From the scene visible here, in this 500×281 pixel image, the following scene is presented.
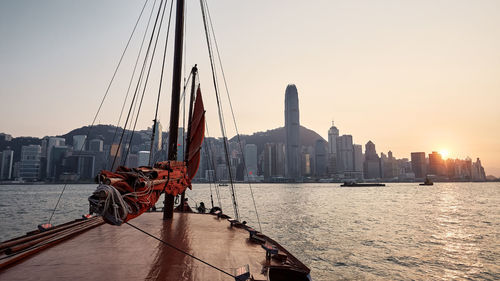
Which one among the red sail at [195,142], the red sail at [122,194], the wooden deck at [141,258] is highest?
the red sail at [195,142]

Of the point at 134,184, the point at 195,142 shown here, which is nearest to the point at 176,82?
the point at 195,142

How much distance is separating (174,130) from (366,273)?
1269cm

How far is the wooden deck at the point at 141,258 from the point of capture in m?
4.51

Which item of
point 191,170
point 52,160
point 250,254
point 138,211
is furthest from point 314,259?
point 52,160

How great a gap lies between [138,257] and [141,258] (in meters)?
0.14

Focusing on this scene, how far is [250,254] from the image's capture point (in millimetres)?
6273

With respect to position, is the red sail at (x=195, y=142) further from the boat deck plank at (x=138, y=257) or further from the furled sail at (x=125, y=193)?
the furled sail at (x=125, y=193)

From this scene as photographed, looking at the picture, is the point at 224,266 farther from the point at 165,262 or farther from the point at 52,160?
the point at 52,160

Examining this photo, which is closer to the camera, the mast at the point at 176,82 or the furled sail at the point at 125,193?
the furled sail at the point at 125,193

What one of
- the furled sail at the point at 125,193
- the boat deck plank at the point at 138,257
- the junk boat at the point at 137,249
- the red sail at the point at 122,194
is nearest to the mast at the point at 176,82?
the junk boat at the point at 137,249

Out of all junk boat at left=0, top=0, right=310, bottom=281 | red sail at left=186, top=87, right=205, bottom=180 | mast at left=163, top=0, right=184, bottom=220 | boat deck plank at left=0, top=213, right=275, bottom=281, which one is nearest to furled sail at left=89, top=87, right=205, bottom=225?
junk boat at left=0, top=0, right=310, bottom=281

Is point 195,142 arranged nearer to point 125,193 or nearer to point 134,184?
point 134,184

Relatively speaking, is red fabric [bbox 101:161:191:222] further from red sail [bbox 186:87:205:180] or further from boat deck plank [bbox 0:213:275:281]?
red sail [bbox 186:87:205:180]

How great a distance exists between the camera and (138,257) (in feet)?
18.4
